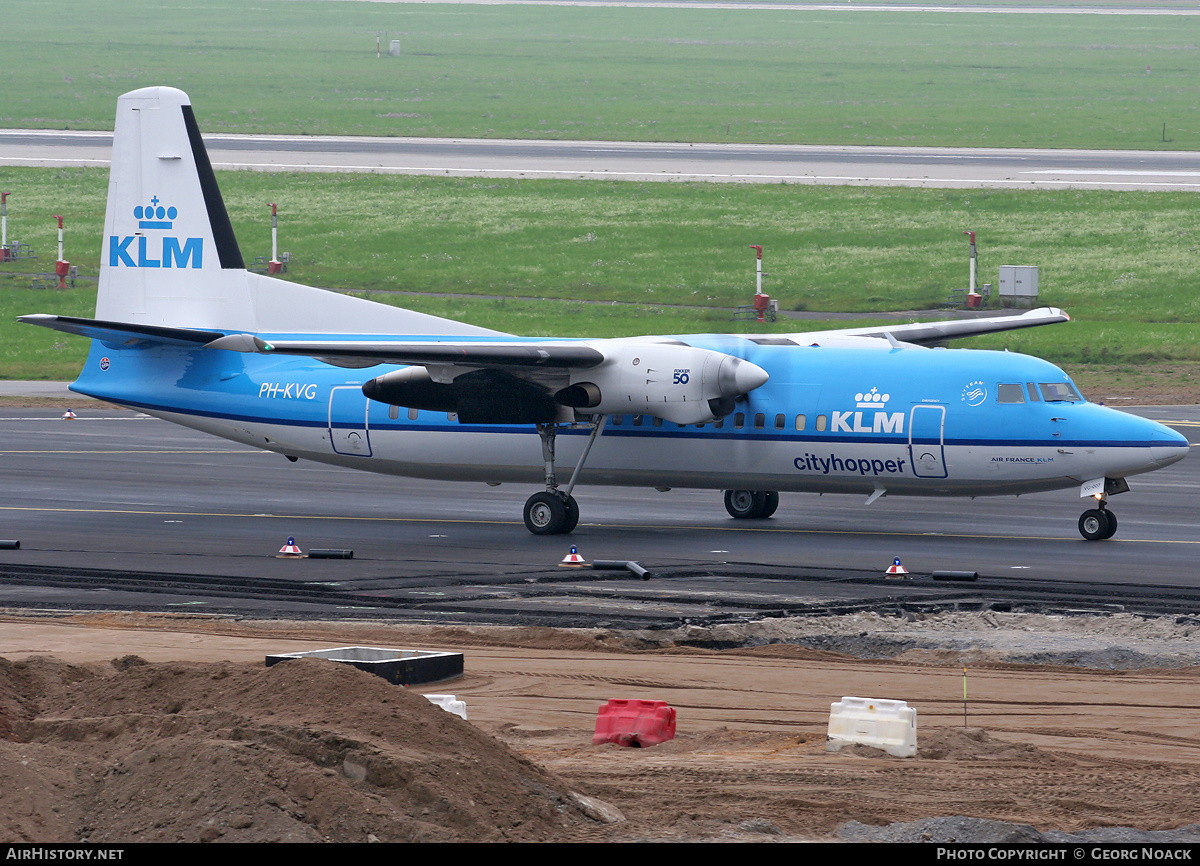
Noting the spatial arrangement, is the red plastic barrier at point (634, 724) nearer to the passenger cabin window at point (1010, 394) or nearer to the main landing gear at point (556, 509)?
the main landing gear at point (556, 509)

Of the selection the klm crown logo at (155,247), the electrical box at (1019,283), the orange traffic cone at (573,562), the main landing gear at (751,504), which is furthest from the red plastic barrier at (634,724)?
the electrical box at (1019,283)

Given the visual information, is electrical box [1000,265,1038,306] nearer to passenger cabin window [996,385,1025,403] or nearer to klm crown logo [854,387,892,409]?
passenger cabin window [996,385,1025,403]

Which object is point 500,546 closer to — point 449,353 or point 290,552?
point 449,353

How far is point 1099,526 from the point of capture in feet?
76.3

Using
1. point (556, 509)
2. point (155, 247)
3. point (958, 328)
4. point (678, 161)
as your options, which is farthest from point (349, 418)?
point (678, 161)

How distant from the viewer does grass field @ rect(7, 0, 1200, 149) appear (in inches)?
3438

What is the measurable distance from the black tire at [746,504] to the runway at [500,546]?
11.8 inches

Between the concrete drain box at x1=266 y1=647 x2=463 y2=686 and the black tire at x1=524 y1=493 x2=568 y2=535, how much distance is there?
974cm

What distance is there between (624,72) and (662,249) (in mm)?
56659

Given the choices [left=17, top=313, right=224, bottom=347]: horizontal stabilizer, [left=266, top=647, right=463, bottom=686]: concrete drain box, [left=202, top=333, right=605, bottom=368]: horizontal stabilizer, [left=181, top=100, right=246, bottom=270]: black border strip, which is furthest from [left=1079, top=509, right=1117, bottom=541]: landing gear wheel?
[left=181, top=100, right=246, bottom=270]: black border strip

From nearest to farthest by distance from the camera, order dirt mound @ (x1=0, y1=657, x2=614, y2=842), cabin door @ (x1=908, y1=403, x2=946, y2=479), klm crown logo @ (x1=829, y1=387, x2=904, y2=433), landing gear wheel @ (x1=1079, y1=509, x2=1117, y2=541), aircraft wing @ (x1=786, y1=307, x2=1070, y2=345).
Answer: dirt mound @ (x1=0, y1=657, x2=614, y2=842)
landing gear wheel @ (x1=1079, y1=509, x2=1117, y2=541)
cabin door @ (x1=908, y1=403, x2=946, y2=479)
klm crown logo @ (x1=829, y1=387, x2=904, y2=433)
aircraft wing @ (x1=786, y1=307, x2=1070, y2=345)

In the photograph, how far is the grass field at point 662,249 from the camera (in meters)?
50.1

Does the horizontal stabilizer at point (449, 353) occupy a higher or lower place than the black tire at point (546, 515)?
higher

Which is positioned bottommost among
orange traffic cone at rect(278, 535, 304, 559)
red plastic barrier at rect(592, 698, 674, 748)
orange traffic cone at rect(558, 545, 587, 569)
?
red plastic barrier at rect(592, 698, 674, 748)
